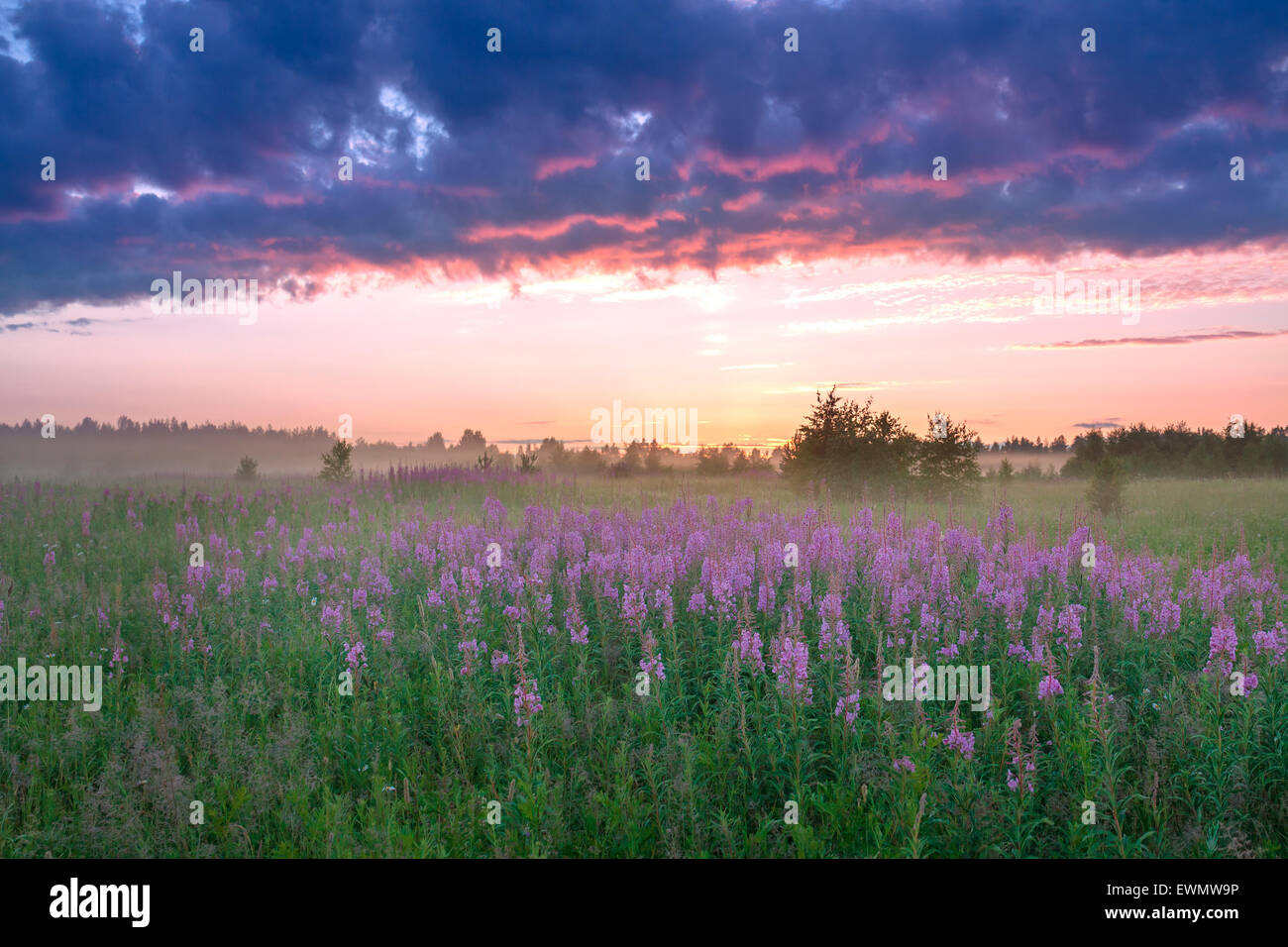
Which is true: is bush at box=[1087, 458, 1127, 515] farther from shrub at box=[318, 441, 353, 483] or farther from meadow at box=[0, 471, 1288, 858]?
shrub at box=[318, 441, 353, 483]

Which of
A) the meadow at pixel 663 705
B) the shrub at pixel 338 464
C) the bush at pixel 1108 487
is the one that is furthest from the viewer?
the shrub at pixel 338 464

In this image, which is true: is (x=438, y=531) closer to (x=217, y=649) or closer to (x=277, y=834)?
(x=217, y=649)

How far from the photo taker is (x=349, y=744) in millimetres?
Result: 5613

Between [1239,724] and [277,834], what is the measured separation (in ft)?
21.8

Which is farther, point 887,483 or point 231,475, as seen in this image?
point 231,475

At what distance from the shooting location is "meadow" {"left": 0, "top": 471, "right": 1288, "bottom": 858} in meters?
4.44

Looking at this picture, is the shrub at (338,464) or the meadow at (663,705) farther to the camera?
the shrub at (338,464)

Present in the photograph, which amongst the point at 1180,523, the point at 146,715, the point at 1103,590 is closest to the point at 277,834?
the point at 146,715

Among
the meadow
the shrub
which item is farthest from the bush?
the shrub

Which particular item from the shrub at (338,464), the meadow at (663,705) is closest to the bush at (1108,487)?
the meadow at (663,705)

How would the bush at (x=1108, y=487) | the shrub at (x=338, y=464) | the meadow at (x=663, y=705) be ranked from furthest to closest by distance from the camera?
the shrub at (x=338, y=464), the bush at (x=1108, y=487), the meadow at (x=663, y=705)

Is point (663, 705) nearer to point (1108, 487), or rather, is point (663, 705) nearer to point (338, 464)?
point (1108, 487)

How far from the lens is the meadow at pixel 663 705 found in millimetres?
4441

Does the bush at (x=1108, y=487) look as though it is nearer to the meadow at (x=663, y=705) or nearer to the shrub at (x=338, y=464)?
the meadow at (x=663, y=705)
